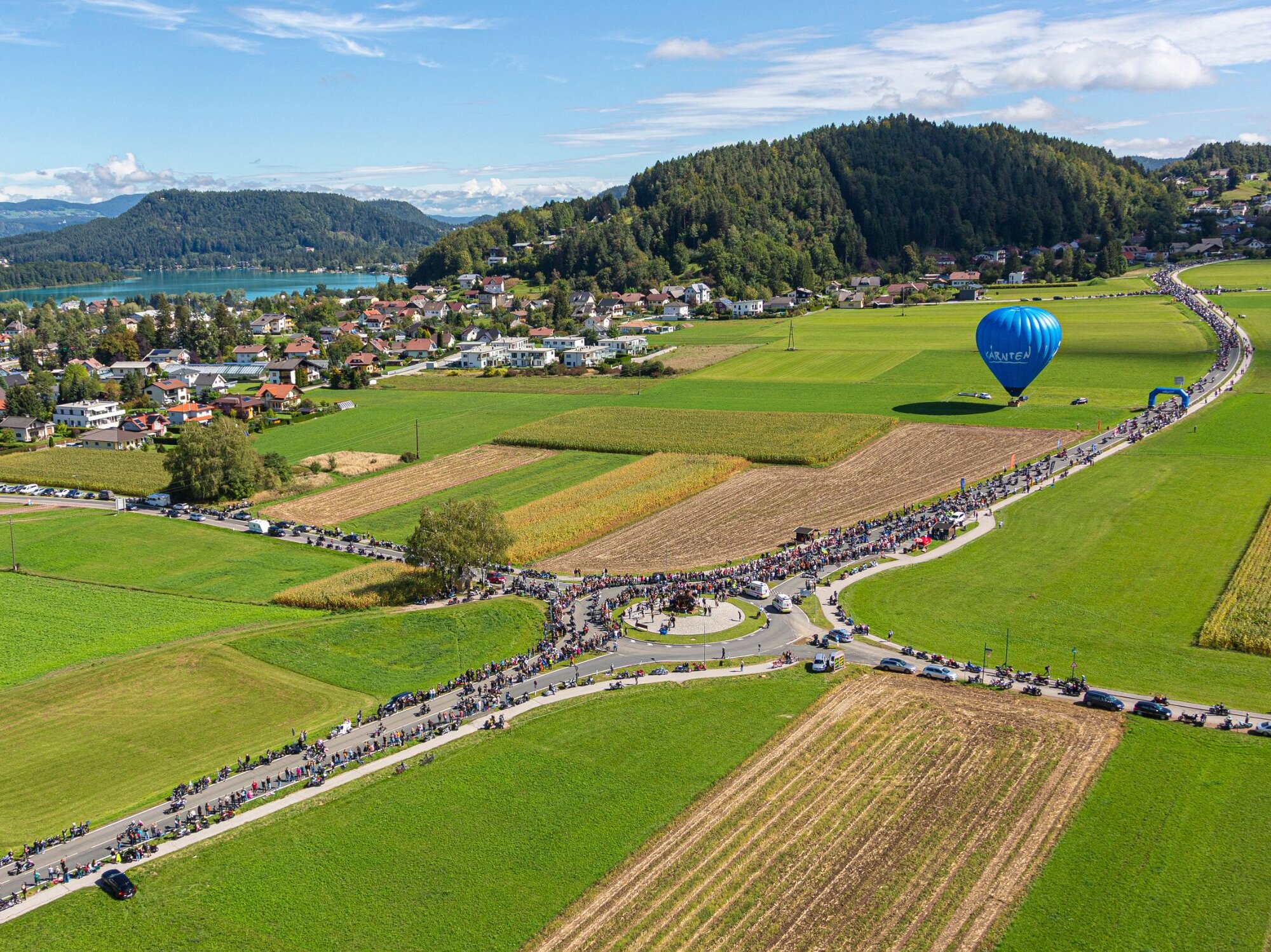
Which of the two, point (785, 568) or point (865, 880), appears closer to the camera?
point (865, 880)

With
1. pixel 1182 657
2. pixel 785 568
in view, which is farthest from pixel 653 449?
pixel 1182 657

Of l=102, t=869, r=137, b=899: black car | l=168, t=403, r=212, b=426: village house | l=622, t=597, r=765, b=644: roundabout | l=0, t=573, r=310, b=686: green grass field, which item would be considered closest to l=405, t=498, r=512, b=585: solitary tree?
l=0, t=573, r=310, b=686: green grass field

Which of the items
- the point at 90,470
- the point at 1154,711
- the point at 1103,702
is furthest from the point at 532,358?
the point at 1154,711

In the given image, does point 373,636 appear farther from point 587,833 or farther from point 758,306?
point 758,306

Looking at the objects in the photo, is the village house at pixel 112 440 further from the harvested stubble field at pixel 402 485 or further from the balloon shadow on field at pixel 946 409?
the balloon shadow on field at pixel 946 409

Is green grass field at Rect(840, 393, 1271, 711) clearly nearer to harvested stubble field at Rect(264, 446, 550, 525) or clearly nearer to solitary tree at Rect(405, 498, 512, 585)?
solitary tree at Rect(405, 498, 512, 585)
